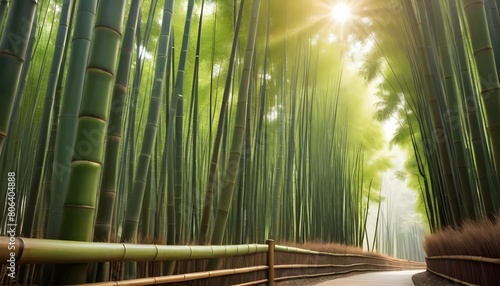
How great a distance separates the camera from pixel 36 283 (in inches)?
59.0

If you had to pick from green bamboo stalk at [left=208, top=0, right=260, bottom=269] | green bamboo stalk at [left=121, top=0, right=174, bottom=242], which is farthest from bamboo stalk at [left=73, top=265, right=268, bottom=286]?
green bamboo stalk at [left=121, top=0, right=174, bottom=242]

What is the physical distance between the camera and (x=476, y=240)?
1.98 meters

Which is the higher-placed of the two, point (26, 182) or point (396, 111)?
point (396, 111)

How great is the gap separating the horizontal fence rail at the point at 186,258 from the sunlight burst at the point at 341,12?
3.19 meters

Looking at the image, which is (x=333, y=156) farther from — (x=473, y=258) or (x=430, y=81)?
(x=473, y=258)

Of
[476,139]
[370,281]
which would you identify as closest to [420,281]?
[370,281]

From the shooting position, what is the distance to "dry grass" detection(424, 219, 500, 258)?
169 cm

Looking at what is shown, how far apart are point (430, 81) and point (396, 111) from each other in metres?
4.99

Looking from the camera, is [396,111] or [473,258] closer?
[473,258]

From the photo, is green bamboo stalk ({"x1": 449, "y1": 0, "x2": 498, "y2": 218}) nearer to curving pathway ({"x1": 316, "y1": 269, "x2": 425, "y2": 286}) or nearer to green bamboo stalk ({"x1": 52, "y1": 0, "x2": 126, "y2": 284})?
green bamboo stalk ({"x1": 52, "y1": 0, "x2": 126, "y2": 284})

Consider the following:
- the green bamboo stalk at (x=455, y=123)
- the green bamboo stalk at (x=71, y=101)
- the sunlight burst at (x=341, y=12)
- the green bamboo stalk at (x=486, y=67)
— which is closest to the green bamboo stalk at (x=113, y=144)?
the green bamboo stalk at (x=71, y=101)

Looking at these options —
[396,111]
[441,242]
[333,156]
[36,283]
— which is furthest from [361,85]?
[36,283]

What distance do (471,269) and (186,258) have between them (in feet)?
5.13

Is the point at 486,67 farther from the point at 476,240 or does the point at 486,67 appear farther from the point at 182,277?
the point at 182,277
